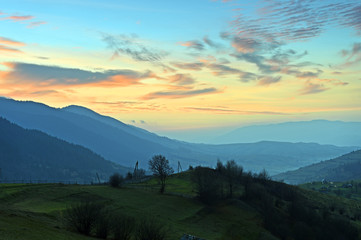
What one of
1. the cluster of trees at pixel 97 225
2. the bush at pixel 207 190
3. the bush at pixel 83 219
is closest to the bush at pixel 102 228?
the cluster of trees at pixel 97 225

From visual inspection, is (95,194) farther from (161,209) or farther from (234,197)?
(234,197)

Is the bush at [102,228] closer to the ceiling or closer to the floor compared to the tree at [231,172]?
closer to the floor

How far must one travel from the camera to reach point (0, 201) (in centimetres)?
7100

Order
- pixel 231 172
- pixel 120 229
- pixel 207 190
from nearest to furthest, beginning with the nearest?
pixel 120 229, pixel 207 190, pixel 231 172

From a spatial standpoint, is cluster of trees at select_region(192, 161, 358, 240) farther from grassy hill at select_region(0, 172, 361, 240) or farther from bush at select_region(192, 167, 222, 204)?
grassy hill at select_region(0, 172, 361, 240)

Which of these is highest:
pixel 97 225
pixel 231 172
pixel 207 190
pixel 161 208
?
pixel 231 172

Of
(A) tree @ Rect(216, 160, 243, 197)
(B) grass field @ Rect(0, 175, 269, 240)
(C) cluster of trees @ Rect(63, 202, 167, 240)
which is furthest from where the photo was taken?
(A) tree @ Rect(216, 160, 243, 197)

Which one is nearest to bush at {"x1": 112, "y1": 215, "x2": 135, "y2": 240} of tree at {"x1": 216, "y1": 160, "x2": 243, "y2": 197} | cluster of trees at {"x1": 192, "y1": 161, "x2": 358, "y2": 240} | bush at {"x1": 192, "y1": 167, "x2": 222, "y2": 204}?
cluster of trees at {"x1": 192, "y1": 161, "x2": 358, "y2": 240}

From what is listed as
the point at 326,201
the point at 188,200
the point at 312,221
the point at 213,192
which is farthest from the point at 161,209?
the point at 326,201

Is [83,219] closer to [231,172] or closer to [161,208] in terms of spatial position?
[161,208]

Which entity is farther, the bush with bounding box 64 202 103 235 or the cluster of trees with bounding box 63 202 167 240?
the bush with bounding box 64 202 103 235

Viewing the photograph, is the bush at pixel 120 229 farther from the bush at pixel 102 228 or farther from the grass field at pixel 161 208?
the grass field at pixel 161 208

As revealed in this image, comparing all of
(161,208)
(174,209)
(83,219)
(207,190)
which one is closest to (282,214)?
(207,190)

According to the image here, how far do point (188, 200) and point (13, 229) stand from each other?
222 feet
